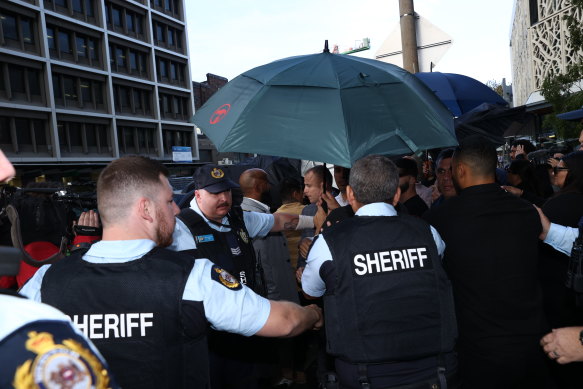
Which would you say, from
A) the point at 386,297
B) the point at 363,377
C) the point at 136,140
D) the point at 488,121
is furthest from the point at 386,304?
the point at 136,140

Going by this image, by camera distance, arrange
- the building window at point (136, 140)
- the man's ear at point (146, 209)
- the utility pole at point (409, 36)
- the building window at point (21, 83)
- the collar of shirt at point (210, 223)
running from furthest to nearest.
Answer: the building window at point (136, 140) → the building window at point (21, 83) → the utility pole at point (409, 36) → the collar of shirt at point (210, 223) → the man's ear at point (146, 209)

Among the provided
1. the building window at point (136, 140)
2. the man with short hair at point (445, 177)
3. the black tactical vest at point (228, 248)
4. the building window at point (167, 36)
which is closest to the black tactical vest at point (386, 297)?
the black tactical vest at point (228, 248)

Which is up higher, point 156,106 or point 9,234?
point 156,106

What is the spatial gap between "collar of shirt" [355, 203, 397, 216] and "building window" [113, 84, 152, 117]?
42428mm

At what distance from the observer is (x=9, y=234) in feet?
13.0

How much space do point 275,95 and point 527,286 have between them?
203cm

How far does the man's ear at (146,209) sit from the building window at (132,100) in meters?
42.5

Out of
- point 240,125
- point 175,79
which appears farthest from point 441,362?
point 175,79

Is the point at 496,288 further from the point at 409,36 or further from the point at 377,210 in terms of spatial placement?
the point at 409,36

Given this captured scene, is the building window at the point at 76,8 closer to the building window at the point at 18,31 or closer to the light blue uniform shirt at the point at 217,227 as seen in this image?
the building window at the point at 18,31

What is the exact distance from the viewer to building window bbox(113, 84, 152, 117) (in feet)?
135

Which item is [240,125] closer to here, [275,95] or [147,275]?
[275,95]

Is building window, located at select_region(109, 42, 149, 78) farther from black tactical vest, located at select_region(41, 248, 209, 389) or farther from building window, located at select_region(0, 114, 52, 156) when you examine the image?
black tactical vest, located at select_region(41, 248, 209, 389)

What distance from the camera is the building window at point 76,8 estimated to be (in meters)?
35.5
